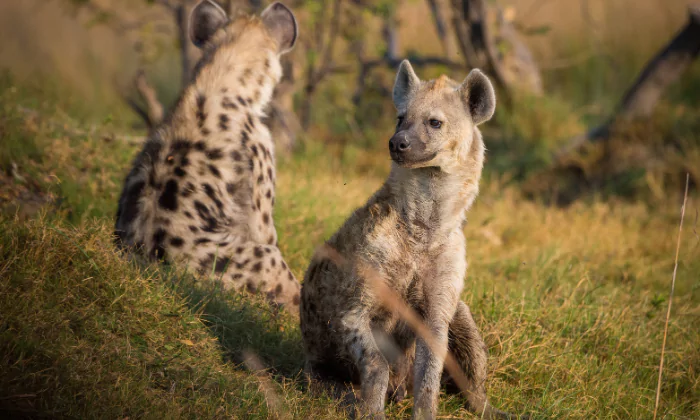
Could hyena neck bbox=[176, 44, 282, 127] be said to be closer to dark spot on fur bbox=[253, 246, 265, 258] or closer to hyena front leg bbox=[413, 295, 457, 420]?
dark spot on fur bbox=[253, 246, 265, 258]

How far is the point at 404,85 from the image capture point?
3.22 metres

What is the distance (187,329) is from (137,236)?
68 cm

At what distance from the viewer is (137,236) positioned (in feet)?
11.7

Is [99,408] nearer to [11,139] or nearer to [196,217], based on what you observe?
[196,217]

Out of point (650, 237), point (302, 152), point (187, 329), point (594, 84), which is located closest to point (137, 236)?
point (187, 329)

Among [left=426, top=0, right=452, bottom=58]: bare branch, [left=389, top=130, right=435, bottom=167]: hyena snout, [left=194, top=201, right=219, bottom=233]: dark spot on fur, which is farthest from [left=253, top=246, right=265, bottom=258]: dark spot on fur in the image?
[left=426, top=0, right=452, bottom=58]: bare branch

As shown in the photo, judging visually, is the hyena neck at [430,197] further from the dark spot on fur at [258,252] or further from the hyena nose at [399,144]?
the dark spot on fur at [258,252]

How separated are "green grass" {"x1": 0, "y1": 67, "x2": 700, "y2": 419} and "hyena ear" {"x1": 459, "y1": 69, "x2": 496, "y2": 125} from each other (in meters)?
1.10

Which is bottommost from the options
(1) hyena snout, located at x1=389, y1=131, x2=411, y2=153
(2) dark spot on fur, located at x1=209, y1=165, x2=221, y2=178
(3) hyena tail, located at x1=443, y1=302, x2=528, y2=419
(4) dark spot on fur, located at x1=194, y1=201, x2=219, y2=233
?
(3) hyena tail, located at x1=443, y1=302, x2=528, y2=419

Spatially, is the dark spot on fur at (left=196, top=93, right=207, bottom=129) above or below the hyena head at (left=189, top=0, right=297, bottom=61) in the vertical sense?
below

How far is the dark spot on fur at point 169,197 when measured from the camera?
12.0 ft

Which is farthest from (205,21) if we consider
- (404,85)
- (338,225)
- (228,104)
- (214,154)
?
(404,85)

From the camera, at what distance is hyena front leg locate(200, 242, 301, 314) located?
369 cm

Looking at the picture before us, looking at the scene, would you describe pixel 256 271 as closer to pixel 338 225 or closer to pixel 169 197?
pixel 169 197
